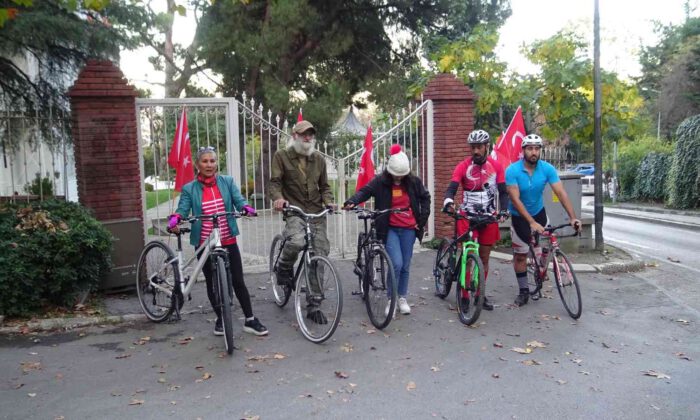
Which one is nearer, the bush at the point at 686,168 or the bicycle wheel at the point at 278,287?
the bicycle wheel at the point at 278,287

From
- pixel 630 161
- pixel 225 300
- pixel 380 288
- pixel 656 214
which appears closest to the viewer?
pixel 225 300

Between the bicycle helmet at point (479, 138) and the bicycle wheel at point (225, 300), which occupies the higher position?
the bicycle helmet at point (479, 138)

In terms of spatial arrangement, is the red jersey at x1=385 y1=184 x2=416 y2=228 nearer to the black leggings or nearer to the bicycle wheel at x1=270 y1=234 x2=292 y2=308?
the bicycle wheel at x1=270 y1=234 x2=292 y2=308

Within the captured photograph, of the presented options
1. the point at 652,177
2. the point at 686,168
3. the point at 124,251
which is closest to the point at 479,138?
the point at 124,251

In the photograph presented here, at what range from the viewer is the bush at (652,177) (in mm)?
23241

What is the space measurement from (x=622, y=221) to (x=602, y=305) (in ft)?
43.0

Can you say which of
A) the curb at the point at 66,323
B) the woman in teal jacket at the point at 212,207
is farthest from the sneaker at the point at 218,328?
the curb at the point at 66,323

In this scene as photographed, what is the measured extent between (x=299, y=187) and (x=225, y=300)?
1.59 m

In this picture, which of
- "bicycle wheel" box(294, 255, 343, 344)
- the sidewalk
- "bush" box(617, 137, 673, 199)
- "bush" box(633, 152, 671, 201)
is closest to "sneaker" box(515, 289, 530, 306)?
"bicycle wheel" box(294, 255, 343, 344)

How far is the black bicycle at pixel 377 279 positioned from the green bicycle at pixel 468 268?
0.80 meters

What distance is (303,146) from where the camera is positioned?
608 centimetres

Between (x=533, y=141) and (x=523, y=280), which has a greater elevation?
(x=533, y=141)

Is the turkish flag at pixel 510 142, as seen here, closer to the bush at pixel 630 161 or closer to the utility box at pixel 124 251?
the utility box at pixel 124 251

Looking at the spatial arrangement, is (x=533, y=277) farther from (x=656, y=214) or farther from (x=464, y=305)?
(x=656, y=214)
